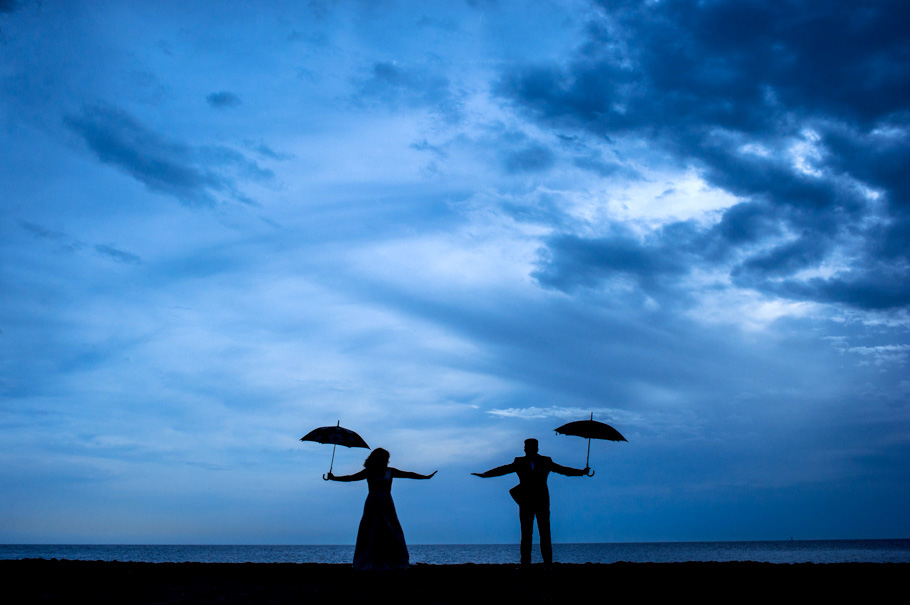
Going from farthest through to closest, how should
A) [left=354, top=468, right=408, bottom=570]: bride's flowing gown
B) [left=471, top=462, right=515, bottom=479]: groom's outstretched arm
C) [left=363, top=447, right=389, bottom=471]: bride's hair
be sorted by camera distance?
[left=363, top=447, right=389, bottom=471]: bride's hair
[left=354, top=468, right=408, bottom=570]: bride's flowing gown
[left=471, top=462, right=515, bottom=479]: groom's outstretched arm

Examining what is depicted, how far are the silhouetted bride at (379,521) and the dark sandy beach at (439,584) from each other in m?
0.54

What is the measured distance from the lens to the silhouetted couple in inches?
461

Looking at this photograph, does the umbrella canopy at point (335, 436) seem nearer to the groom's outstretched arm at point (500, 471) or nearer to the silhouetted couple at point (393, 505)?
the silhouetted couple at point (393, 505)

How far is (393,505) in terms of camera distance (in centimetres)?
1342

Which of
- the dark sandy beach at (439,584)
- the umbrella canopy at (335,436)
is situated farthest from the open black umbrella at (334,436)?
the dark sandy beach at (439,584)

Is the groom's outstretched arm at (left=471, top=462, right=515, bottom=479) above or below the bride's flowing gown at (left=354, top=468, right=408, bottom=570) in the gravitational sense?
above

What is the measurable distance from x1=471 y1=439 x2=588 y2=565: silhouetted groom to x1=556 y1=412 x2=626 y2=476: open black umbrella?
92cm

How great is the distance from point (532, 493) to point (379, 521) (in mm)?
3513

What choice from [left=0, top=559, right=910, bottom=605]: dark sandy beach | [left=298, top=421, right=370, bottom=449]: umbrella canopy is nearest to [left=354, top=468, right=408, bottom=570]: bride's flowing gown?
[left=0, top=559, right=910, bottom=605]: dark sandy beach

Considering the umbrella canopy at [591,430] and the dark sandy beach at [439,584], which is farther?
the umbrella canopy at [591,430]

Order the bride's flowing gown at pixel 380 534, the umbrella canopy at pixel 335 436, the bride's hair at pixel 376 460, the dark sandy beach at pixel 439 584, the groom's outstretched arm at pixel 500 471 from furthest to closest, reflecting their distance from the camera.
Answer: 1. the umbrella canopy at pixel 335 436
2. the bride's hair at pixel 376 460
3. the bride's flowing gown at pixel 380 534
4. the groom's outstretched arm at pixel 500 471
5. the dark sandy beach at pixel 439 584

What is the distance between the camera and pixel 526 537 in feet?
38.9

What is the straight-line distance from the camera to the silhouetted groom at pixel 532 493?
11.7 m

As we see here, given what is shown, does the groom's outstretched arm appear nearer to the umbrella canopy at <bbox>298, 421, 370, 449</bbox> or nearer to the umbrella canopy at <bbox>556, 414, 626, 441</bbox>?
the umbrella canopy at <bbox>556, 414, 626, 441</bbox>
